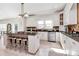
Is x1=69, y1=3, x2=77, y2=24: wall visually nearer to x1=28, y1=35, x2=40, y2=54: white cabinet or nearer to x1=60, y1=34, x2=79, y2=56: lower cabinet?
x1=60, y1=34, x2=79, y2=56: lower cabinet

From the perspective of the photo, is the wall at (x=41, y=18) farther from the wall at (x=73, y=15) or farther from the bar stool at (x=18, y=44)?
the bar stool at (x=18, y=44)

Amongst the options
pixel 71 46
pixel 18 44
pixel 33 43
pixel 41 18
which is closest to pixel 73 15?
pixel 41 18

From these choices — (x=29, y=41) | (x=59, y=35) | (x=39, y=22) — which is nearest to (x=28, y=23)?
(x=39, y=22)

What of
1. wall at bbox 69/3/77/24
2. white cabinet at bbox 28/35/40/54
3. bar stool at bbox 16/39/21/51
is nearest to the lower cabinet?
wall at bbox 69/3/77/24

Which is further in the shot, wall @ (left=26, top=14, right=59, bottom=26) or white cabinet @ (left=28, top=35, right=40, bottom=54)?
white cabinet @ (left=28, top=35, right=40, bottom=54)

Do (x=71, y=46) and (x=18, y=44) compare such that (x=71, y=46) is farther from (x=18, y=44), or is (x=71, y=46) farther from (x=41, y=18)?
(x=18, y=44)

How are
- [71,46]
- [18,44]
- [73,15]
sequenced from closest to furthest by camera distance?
[71,46] → [73,15] → [18,44]

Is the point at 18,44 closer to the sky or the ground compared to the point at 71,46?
closer to the ground

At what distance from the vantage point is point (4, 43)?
3330mm

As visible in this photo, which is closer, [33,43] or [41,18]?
[41,18]

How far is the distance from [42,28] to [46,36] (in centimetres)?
26

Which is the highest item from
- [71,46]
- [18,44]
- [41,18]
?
[41,18]

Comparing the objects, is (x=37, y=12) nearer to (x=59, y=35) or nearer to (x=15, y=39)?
(x=59, y=35)

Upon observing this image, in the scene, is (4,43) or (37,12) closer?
(37,12)
